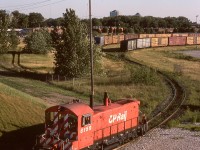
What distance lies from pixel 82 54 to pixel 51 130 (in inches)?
1016

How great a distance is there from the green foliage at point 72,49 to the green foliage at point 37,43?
2718 cm

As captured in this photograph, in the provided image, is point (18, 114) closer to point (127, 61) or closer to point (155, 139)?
point (155, 139)

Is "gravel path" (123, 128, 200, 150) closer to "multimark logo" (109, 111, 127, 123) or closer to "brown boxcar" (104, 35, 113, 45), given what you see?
"multimark logo" (109, 111, 127, 123)

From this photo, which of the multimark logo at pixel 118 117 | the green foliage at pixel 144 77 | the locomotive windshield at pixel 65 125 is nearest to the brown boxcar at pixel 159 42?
the green foliage at pixel 144 77

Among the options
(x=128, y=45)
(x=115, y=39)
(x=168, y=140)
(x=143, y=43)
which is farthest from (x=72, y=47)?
(x=115, y=39)

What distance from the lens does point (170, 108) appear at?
3394cm

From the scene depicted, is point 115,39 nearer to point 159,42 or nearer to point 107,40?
point 107,40

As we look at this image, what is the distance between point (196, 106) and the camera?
34.4 meters

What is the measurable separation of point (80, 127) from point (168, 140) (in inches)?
319

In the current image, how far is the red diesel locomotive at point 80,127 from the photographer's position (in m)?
17.2

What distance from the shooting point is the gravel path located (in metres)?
21.3

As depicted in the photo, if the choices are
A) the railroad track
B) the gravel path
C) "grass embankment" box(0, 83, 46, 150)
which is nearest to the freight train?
the railroad track

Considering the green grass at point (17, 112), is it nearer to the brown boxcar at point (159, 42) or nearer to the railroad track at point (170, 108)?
the railroad track at point (170, 108)

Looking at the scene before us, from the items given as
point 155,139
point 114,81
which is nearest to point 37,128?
point 155,139
